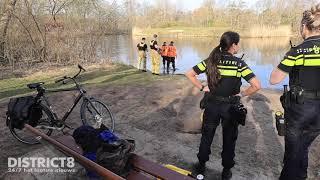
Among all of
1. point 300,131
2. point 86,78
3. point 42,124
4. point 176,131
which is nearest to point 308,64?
point 300,131

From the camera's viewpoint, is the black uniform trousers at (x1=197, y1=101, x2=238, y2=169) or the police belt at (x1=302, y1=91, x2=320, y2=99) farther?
the black uniform trousers at (x1=197, y1=101, x2=238, y2=169)

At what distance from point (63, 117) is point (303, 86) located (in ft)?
12.3

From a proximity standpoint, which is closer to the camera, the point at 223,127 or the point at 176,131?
the point at 223,127

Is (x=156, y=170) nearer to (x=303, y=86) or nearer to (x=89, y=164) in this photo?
(x=89, y=164)

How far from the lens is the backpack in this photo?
15.5 ft

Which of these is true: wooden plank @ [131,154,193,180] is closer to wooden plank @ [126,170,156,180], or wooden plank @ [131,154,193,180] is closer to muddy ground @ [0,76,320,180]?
wooden plank @ [126,170,156,180]

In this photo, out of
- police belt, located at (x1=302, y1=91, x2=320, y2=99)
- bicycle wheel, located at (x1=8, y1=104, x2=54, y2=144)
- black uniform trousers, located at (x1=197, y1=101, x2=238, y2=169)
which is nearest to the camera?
police belt, located at (x1=302, y1=91, x2=320, y2=99)

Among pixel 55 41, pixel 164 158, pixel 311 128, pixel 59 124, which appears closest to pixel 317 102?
pixel 311 128

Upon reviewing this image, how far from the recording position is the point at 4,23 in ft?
49.4

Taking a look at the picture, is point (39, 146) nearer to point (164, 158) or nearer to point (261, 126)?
point (164, 158)

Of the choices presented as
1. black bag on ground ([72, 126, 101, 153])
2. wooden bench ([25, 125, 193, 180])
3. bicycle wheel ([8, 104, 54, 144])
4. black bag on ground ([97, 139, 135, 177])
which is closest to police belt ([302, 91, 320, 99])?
wooden bench ([25, 125, 193, 180])

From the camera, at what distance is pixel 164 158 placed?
5.03 metres

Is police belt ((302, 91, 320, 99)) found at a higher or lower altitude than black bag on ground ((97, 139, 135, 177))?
higher

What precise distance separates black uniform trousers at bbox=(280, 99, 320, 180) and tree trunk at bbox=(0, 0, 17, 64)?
14.4 m
